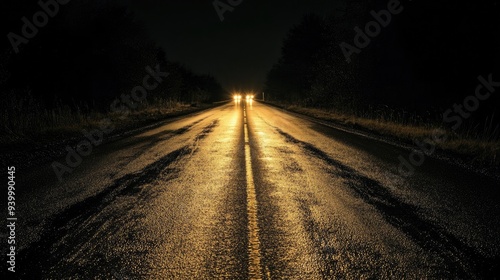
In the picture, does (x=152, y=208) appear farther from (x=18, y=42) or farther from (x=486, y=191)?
(x=18, y=42)

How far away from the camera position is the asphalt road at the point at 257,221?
2.98m

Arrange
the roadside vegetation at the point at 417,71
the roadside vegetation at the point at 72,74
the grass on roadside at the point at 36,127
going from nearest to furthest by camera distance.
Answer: the grass on roadside at the point at 36,127
the roadside vegetation at the point at 72,74
the roadside vegetation at the point at 417,71

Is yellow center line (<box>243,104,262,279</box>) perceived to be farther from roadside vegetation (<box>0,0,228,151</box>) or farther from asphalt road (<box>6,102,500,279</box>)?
roadside vegetation (<box>0,0,228,151</box>)

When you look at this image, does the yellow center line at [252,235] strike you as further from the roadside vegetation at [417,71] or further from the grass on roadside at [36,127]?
the grass on roadside at [36,127]

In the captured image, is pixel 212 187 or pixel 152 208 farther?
pixel 212 187

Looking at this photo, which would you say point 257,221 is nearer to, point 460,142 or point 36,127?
point 460,142

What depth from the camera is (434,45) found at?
17.7 meters

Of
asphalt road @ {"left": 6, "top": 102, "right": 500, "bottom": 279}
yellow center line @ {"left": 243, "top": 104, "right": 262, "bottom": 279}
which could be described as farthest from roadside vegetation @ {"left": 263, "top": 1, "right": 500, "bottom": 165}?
yellow center line @ {"left": 243, "top": 104, "right": 262, "bottom": 279}

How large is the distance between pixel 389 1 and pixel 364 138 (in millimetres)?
14068

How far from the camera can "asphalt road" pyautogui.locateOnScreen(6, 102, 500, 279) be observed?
2.98 m

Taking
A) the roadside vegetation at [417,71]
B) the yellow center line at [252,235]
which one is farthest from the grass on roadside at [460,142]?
the yellow center line at [252,235]

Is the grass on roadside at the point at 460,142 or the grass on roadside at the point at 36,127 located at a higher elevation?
the grass on roadside at the point at 36,127

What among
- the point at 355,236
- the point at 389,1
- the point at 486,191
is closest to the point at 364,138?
the point at 486,191

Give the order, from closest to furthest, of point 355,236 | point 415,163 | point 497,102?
point 355,236 → point 415,163 → point 497,102
